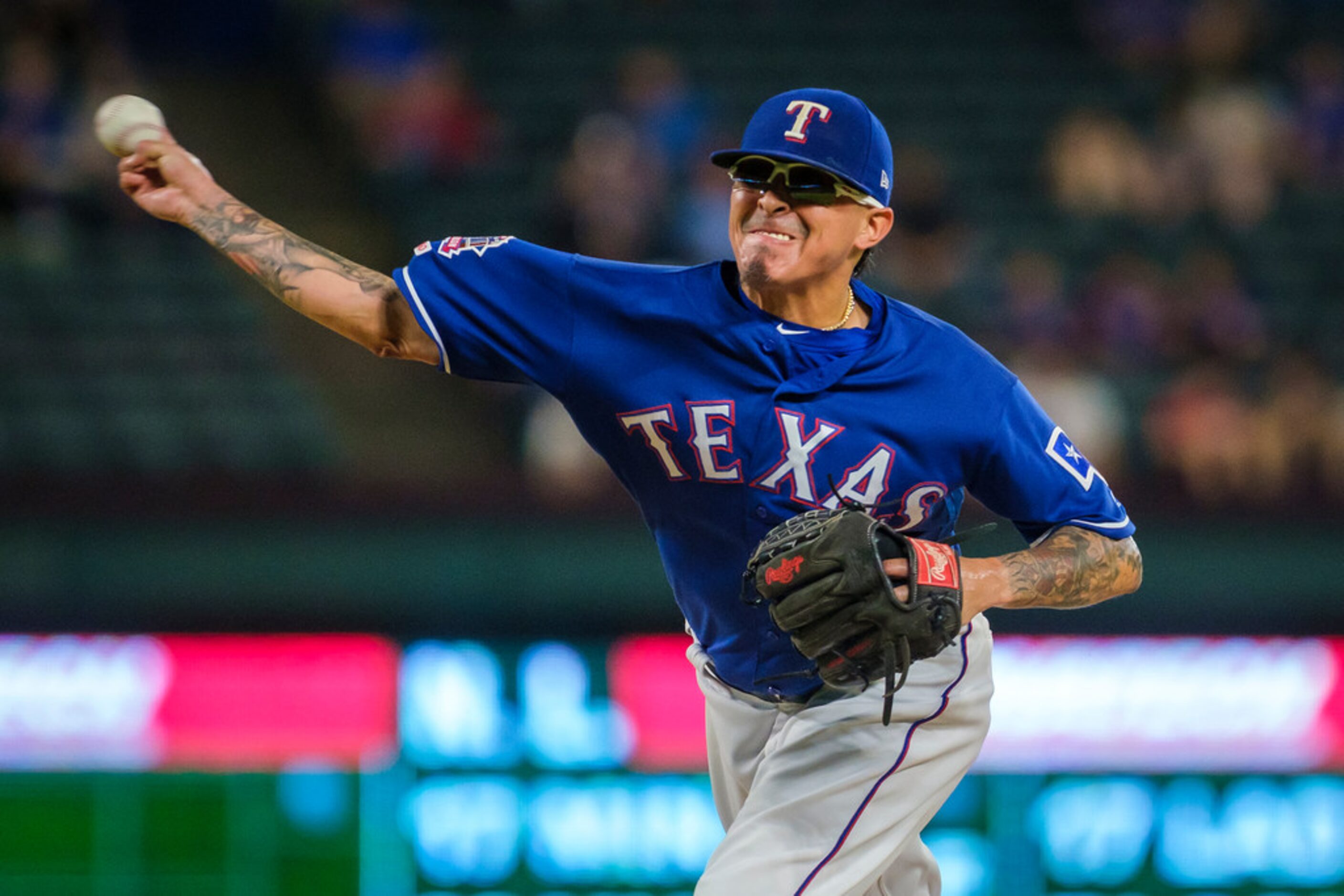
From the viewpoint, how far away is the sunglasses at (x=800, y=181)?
3297 millimetres

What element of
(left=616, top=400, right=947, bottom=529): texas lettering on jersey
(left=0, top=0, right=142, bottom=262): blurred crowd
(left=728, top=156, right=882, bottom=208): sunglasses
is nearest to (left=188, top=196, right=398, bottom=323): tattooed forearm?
(left=616, top=400, right=947, bottom=529): texas lettering on jersey

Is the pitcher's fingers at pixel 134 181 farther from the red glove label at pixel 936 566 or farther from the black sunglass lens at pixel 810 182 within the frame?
the red glove label at pixel 936 566

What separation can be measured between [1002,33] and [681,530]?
8659mm

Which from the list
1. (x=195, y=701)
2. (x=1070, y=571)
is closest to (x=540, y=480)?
(x=195, y=701)

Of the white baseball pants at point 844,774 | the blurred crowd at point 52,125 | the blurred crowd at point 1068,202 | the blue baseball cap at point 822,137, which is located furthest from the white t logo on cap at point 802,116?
the blurred crowd at point 52,125

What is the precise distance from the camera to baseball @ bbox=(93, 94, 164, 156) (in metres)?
3.32

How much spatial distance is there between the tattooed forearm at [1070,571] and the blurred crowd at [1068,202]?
381cm

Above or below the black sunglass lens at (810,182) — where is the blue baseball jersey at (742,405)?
below

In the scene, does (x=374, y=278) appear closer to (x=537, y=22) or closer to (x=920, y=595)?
(x=920, y=595)

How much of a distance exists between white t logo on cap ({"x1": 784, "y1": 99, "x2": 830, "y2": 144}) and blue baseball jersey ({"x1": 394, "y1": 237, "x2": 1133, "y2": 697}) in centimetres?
34

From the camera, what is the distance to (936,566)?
3.06 metres

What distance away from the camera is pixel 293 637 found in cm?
671

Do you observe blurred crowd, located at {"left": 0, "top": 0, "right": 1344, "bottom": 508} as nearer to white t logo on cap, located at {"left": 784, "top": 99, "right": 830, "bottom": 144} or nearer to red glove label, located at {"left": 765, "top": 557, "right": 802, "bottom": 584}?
white t logo on cap, located at {"left": 784, "top": 99, "right": 830, "bottom": 144}

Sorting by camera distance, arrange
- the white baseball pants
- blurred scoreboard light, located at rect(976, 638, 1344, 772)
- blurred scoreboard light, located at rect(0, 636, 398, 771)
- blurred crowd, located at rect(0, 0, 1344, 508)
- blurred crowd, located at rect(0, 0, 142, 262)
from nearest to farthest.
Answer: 1. the white baseball pants
2. blurred scoreboard light, located at rect(0, 636, 398, 771)
3. blurred scoreboard light, located at rect(976, 638, 1344, 772)
4. blurred crowd, located at rect(0, 0, 1344, 508)
5. blurred crowd, located at rect(0, 0, 142, 262)
